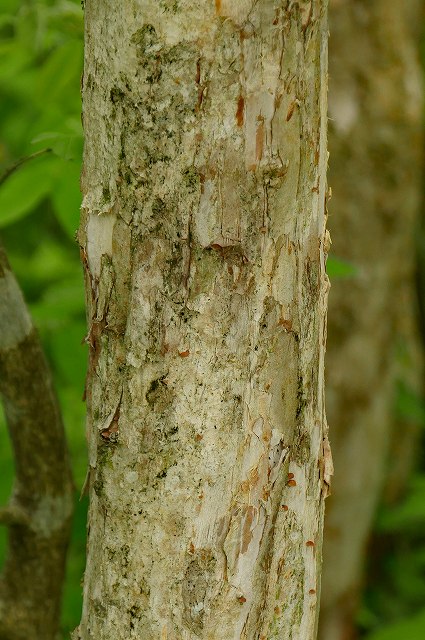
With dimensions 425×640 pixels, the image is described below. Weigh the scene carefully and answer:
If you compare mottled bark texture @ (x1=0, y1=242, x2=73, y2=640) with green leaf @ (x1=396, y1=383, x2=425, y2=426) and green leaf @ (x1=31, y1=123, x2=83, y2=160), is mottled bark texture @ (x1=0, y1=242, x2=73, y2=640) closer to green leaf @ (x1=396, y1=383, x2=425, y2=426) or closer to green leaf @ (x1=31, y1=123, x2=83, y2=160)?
green leaf @ (x1=31, y1=123, x2=83, y2=160)

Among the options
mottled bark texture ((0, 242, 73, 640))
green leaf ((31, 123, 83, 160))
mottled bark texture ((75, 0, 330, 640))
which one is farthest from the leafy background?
mottled bark texture ((75, 0, 330, 640))

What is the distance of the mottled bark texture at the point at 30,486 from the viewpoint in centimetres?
150

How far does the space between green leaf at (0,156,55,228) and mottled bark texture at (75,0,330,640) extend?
28.1 inches

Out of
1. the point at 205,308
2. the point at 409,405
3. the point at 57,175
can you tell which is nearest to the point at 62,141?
the point at 57,175

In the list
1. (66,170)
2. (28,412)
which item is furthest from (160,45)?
(28,412)

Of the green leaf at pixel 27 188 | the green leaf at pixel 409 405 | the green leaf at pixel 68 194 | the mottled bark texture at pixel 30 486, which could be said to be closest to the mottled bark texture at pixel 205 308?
the mottled bark texture at pixel 30 486

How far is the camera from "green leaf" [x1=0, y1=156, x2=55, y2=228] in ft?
6.02

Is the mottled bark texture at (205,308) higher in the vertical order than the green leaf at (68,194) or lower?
lower

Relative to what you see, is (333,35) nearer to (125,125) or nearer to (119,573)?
(125,125)

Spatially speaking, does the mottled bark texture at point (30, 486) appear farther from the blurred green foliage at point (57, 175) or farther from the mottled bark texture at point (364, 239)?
the mottled bark texture at point (364, 239)

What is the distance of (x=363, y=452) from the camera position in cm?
360

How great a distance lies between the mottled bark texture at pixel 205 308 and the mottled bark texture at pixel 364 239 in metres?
2.11

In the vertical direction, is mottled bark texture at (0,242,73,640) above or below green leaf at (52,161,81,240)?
below

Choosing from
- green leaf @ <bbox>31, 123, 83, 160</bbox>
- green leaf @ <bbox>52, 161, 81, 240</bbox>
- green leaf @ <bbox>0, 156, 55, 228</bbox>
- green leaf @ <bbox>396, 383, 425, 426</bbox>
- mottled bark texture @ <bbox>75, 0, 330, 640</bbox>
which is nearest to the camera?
mottled bark texture @ <bbox>75, 0, 330, 640</bbox>
